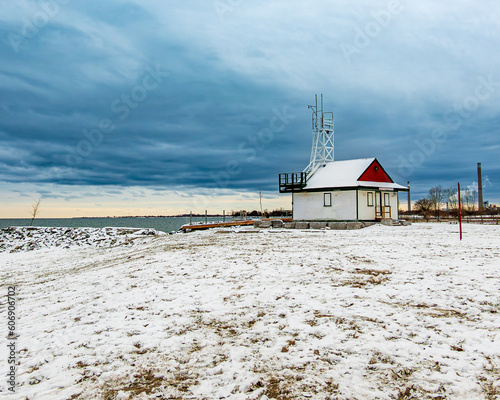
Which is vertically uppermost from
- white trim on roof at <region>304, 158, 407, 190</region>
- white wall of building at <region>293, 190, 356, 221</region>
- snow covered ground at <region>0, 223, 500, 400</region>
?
white trim on roof at <region>304, 158, 407, 190</region>

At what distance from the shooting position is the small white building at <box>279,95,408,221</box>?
33.4 meters

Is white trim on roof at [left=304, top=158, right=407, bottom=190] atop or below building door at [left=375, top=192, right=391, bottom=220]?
atop

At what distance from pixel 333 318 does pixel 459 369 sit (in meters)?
2.29

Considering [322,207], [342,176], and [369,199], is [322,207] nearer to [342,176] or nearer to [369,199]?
[342,176]

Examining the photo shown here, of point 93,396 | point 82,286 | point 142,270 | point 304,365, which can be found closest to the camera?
point 93,396

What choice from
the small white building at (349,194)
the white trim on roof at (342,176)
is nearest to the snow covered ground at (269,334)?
the small white building at (349,194)

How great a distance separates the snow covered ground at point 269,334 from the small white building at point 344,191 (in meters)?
22.4

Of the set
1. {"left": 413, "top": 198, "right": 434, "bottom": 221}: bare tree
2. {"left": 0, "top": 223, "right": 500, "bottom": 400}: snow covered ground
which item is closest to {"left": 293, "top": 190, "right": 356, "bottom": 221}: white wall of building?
{"left": 0, "top": 223, "right": 500, "bottom": 400}: snow covered ground

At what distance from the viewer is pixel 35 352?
599 centimetres

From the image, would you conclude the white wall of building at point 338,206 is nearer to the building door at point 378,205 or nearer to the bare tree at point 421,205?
the building door at point 378,205

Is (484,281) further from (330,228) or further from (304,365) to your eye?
(330,228)

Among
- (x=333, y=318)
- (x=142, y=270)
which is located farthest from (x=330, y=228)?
(x=333, y=318)

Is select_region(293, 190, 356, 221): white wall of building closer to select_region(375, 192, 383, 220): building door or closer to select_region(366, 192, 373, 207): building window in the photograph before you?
select_region(366, 192, 373, 207): building window

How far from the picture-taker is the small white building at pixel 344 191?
109ft
